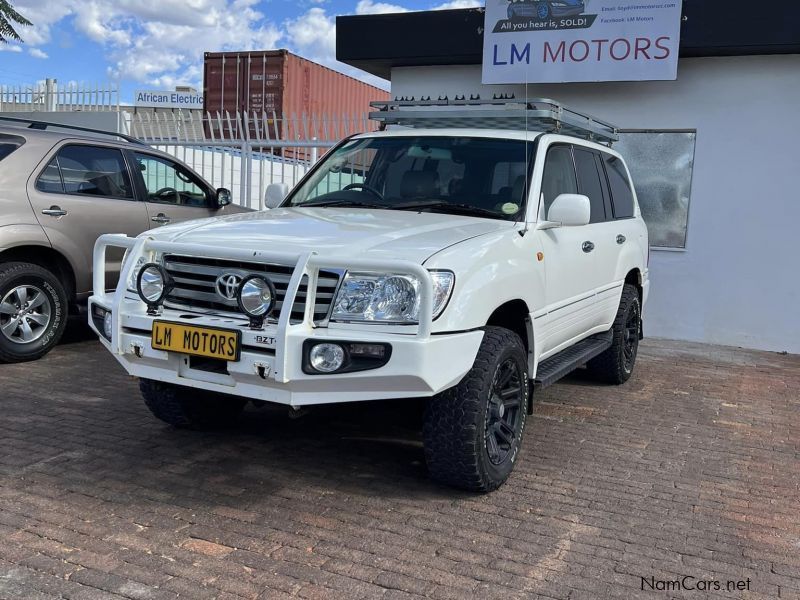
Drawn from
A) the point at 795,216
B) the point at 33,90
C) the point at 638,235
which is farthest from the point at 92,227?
the point at 33,90

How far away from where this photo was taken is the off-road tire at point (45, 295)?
6.16m

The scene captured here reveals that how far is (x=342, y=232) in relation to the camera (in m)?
3.89

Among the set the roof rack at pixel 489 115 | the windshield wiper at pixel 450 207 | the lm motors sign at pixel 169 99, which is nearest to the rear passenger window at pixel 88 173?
the roof rack at pixel 489 115

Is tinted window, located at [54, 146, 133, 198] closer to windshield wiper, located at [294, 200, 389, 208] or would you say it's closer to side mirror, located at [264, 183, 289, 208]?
side mirror, located at [264, 183, 289, 208]

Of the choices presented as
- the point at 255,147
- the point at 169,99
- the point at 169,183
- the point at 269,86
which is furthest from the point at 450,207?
the point at 169,99

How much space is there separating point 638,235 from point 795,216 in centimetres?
302

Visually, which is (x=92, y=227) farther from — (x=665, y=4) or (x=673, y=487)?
(x=665, y=4)

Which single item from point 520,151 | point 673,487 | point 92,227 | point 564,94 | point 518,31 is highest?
point 518,31

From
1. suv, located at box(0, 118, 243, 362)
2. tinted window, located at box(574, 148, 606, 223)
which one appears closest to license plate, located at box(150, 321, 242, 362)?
tinted window, located at box(574, 148, 606, 223)

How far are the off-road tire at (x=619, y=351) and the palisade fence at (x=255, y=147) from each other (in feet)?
14.9

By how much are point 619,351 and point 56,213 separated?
4.83m

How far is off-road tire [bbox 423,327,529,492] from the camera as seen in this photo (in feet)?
12.2

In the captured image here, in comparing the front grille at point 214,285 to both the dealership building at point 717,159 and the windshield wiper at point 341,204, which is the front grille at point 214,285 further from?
the dealership building at point 717,159

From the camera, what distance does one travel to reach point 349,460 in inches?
175
